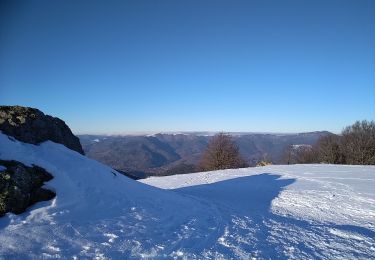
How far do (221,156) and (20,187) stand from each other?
57.5 meters

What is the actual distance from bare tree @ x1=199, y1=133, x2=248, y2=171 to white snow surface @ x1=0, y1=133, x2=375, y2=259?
4879 cm

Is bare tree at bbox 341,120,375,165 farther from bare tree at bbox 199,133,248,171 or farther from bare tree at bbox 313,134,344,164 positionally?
bare tree at bbox 199,133,248,171

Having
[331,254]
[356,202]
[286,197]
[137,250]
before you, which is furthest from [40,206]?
[356,202]

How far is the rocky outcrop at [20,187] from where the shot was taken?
8261 mm

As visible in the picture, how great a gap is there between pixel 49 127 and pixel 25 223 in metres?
6.20

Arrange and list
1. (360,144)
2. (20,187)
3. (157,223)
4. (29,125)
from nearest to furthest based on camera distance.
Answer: (20,187), (157,223), (29,125), (360,144)

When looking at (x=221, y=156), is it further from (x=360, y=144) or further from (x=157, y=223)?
(x=157, y=223)

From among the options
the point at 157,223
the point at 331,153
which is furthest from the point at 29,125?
the point at 331,153

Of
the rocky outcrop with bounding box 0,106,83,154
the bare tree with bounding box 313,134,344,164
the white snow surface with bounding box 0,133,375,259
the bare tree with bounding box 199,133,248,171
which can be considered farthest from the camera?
the bare tree with bounding box 199,133,248,171

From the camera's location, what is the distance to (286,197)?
15.5m

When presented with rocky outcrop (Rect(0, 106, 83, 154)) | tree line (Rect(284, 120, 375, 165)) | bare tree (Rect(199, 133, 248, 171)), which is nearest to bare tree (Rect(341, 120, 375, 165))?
tree line (Rect(284, 120, 375, 165))

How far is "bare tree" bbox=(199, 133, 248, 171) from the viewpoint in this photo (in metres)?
64.1

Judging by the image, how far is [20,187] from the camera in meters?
8.65

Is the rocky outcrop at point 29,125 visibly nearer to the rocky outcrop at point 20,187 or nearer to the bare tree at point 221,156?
the rocky outcrop at point 20,187
